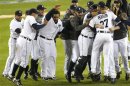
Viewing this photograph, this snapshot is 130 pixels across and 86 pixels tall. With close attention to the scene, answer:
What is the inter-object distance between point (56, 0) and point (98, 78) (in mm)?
30814

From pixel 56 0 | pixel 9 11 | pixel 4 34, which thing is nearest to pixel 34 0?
pixel 56 0

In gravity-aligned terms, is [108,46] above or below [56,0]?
below

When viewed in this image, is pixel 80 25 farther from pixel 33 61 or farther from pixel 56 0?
pixel 56 0

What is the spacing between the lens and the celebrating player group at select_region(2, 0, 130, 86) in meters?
12.0

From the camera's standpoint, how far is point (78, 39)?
12.7 meters

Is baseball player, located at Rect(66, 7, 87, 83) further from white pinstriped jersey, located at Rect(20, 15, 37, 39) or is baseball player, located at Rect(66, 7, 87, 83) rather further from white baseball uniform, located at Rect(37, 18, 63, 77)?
white pinstriped jersey, located at Rect(20, 15, 37, 39)

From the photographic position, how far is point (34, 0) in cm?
4375

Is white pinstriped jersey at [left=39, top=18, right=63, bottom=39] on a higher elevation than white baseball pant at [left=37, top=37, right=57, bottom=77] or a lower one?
higher

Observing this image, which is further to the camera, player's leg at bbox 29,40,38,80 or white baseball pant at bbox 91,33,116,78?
player's leg at bbox 29,40,38,80

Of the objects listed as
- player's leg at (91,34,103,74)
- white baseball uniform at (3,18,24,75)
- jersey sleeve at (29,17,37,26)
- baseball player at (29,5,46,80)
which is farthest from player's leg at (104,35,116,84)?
white baseball uniform at (3,18,24,75)

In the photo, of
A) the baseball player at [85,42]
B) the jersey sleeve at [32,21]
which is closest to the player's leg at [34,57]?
the jersey sleeve at [32,21]

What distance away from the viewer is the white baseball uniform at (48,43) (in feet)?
41.4

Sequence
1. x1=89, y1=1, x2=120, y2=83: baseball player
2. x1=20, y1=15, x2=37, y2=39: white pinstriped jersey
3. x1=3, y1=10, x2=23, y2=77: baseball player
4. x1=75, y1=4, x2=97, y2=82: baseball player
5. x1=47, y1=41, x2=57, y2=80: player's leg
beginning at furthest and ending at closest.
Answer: x1=3, y1=10, x2=23, y2=77: baseball player
x1=47, y1=41, x2=57, y2=80: player's leg
x1=75, y1=4, x2=97, y2=82: baseball player
x1=20, y1=15, x2=37, y2=39: white pinstriped jersey
x1=89, y1=1, x2=120, y2=83: baseball player

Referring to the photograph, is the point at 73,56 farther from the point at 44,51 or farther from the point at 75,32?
the point at 44,51
